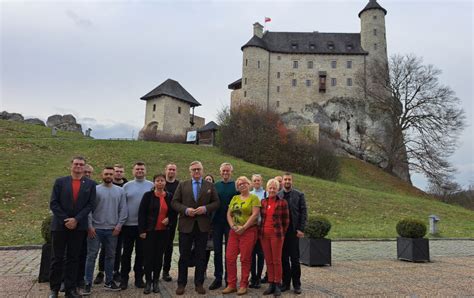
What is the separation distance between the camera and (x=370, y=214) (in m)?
18.6

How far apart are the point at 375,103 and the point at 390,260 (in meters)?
45.9

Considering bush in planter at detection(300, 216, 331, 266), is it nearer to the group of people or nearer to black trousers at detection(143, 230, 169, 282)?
the group of people

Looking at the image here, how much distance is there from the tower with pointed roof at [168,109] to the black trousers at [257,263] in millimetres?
46773

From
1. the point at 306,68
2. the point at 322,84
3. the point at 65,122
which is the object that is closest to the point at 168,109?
the point at 65,122

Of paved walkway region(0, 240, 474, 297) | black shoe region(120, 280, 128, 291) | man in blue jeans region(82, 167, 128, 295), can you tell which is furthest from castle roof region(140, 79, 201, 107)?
black shoe region(120, 280, 128, 291)

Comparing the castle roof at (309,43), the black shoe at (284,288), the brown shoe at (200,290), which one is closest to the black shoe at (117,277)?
the brown shoe at (200,290)

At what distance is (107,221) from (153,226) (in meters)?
0.73

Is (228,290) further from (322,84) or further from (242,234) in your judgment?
(322,84)

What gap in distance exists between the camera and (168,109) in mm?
54062

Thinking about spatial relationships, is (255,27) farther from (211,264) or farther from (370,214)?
(211,264)

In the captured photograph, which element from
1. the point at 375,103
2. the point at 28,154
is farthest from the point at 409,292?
the point at 375,103

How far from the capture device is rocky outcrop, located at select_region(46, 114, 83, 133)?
54.8 m

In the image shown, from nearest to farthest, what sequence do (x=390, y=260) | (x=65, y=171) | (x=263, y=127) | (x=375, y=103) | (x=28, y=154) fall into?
(x=390, y=260), (x=65, y=171), (x=28, y=154), (x=263, y=127), (x=375, y=103)

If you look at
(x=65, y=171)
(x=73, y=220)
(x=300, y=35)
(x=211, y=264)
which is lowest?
(x=211, y=264)
